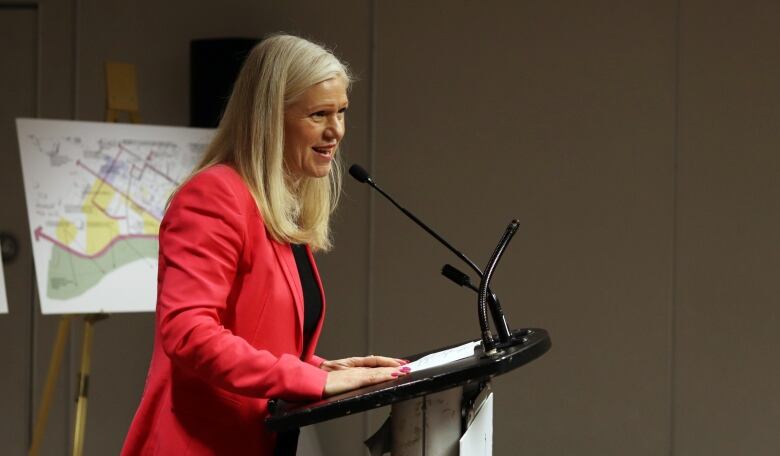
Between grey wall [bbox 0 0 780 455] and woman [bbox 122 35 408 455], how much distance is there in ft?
8.81

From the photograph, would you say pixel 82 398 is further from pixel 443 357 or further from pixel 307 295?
pixel 443 357

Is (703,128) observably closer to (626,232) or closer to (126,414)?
(626,232)

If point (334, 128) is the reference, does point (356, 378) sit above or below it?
below

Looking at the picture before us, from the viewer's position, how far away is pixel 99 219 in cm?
350

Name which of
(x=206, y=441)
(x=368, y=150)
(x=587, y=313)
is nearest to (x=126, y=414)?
(x=368, y=150)

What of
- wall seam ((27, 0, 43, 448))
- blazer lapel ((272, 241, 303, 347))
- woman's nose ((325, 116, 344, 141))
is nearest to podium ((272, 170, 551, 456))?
blazer lapel ((272, 241, 303, 347))

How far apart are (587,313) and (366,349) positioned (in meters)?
0.93

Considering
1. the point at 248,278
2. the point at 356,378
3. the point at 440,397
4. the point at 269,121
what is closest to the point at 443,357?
the point at 440,397

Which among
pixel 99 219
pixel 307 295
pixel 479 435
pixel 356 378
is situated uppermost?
pixel 99 219

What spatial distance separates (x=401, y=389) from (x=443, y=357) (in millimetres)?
306

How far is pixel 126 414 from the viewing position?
4.62m

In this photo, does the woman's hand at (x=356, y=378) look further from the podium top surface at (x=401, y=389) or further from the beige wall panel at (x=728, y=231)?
the beige wall panel at (x=728, y=231)

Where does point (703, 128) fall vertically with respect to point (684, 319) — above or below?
above

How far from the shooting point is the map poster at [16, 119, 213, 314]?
3406 mm
